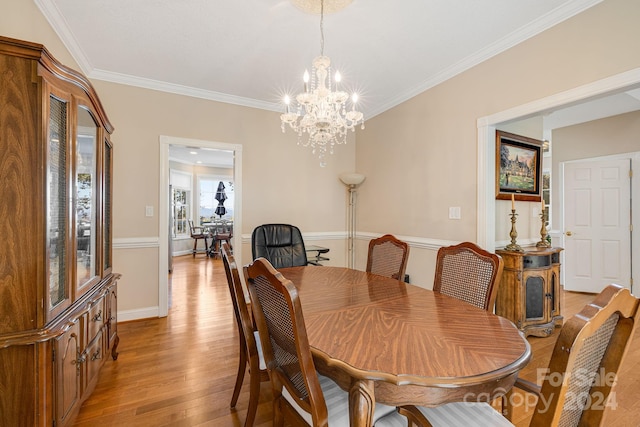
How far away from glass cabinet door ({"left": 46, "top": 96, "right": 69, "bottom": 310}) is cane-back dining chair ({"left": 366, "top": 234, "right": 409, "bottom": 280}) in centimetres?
200

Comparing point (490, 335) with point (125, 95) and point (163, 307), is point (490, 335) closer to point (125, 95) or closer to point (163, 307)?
point (163, 307)

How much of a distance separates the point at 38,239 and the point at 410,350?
157 cm

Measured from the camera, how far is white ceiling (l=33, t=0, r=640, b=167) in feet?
6.81

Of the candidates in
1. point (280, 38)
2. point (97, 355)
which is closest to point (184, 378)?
point (97, 355)

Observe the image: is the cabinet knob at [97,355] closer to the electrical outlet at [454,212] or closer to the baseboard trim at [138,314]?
the baseboard trim at [138,314]

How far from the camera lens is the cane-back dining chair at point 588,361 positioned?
632 mm

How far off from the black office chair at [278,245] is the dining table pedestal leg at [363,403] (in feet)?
7.24

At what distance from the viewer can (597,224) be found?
166 inches

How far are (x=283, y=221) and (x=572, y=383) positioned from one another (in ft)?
11.5

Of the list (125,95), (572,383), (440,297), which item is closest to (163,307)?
(125,95)

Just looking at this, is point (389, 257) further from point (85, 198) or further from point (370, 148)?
point (370, 148)

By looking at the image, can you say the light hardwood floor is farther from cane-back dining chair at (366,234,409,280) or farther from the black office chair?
cane-back dining chair at (366,234,409,280)

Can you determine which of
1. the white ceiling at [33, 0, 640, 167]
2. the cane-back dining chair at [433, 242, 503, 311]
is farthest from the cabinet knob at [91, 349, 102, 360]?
the white ceiling at [33, 0, 640, 167]

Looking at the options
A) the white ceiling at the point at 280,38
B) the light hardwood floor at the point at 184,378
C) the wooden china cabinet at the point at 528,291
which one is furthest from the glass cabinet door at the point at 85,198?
the wooden china cabinet at the point at 528,291
